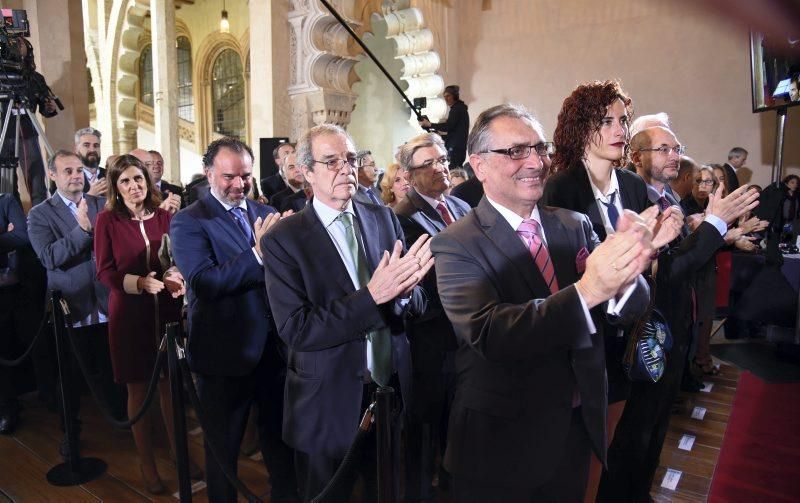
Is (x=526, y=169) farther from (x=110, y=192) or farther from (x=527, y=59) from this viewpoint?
(x=527, y=59)

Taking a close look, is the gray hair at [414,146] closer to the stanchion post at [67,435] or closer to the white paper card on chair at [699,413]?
the stanchion post at [67,435]

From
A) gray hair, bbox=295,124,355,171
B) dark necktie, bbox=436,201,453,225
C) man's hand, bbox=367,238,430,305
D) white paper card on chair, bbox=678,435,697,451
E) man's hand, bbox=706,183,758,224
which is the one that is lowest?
white paper card on chair, bbox=678,435,697,451

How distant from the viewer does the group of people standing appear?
1523mm

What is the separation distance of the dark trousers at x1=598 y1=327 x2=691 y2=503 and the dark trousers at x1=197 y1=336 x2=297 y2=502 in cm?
141

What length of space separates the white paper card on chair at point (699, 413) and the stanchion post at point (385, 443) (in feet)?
9.61

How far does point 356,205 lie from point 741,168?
24.4 feet

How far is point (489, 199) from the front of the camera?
1.65 meters

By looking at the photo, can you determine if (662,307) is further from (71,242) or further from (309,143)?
(71,242)

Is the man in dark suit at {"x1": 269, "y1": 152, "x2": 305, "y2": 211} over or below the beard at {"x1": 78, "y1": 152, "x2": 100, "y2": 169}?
below

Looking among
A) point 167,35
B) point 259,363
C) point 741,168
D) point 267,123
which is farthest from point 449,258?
point 741,168

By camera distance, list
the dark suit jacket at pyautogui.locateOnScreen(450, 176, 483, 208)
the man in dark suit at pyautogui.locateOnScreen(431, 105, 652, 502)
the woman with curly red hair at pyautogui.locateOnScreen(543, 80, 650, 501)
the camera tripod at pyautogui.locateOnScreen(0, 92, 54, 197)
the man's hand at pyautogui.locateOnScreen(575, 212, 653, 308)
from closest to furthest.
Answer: the man's hand at pyautogui.locateOnScreen(575, 212, 653, 308)
the man in dark suit at pyautogui.locateOnScreen(431, 105, 652, 502)
the woman with curly red hair at pyautogui.locateOnScreen(543, 80, 650, 501)
the dark suit jacket at pyautogui.locateOnScreen(450, 176, 483, 208)
the camera tripod at pyautogui.locateOnScreen(0, 92, 54, 197)

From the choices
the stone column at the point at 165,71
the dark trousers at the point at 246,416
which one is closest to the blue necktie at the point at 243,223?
the dark trousers at the point at 246,416

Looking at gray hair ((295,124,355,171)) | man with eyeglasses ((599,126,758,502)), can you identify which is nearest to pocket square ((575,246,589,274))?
man with eyeglasses ((599,126,758,502))

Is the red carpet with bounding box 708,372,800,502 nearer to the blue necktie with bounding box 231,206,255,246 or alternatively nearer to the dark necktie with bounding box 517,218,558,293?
the dark necktie with bounding box 517,218,558,293
